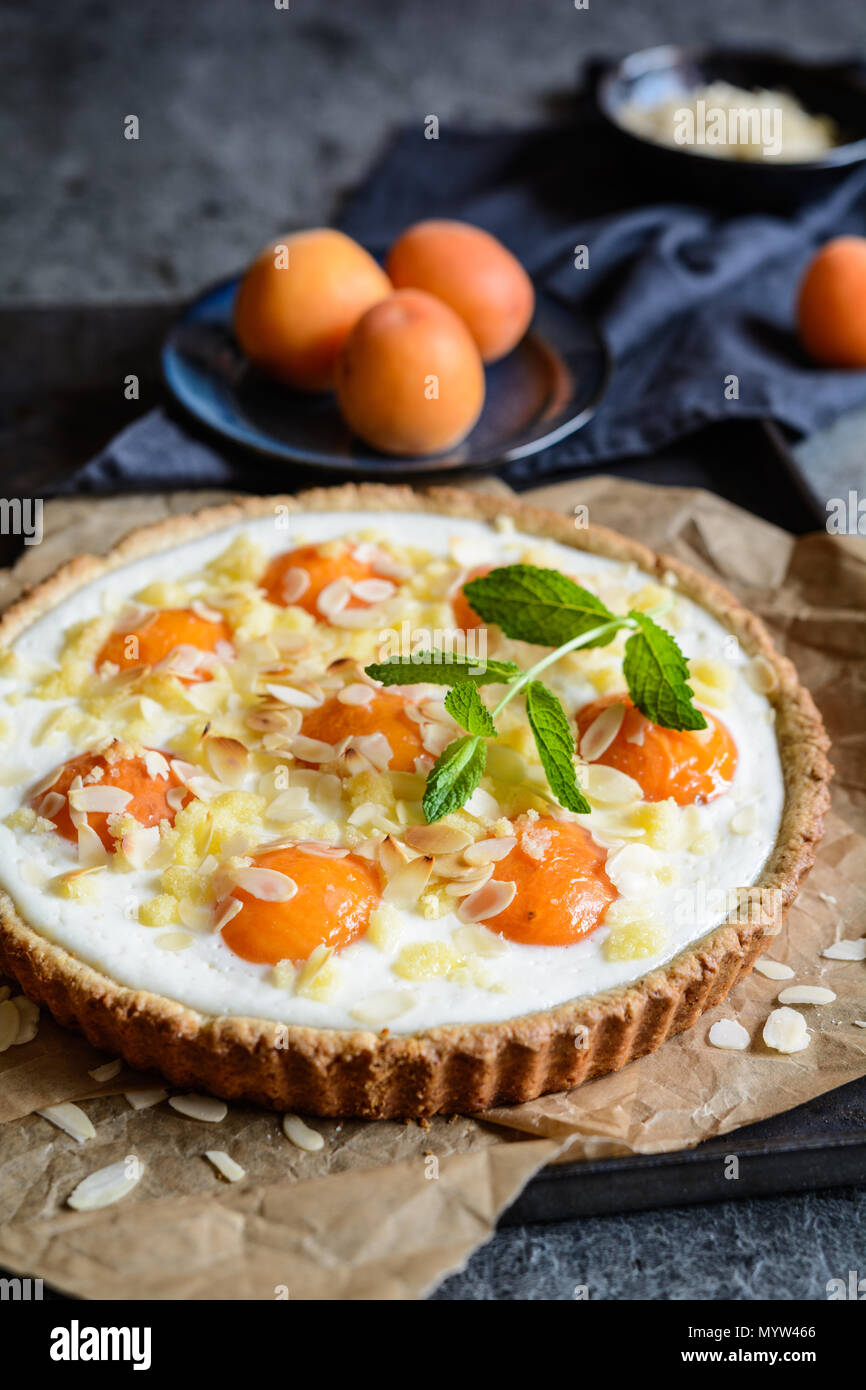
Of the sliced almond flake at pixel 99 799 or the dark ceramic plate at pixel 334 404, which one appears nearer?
the sliced almond flake at pixel 99 799

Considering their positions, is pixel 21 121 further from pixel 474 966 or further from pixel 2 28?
pixel 474 966

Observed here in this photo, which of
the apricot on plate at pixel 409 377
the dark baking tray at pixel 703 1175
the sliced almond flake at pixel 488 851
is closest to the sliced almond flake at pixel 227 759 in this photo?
the sliced almond flake at pixel 488 851

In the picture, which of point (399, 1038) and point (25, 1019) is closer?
point (399, 1038)

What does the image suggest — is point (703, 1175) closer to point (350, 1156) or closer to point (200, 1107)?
point (350, 1156)

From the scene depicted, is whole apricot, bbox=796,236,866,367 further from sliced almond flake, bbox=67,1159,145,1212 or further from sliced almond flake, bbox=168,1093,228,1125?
sliced almond flake, bbox=67,1159,145,1212

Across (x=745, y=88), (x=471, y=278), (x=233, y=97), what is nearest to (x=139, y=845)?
(x=471, y=278)

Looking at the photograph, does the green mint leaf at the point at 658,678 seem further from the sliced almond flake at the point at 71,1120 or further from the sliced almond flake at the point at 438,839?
the sliced almond flake at the point at 71,1120
